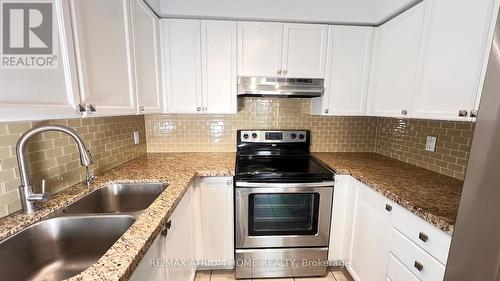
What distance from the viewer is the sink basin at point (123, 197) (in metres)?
1.25

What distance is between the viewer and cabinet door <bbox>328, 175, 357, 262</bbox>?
1.69 m

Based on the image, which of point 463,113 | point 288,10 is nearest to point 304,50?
point 288,10

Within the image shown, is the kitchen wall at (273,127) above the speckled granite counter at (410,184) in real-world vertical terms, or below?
above

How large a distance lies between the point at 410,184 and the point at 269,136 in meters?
1.23

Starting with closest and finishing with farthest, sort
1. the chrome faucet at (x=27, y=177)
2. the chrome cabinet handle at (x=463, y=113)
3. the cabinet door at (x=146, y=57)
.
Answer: the chrome faucet at (x=27, y=177)
the chrome cabinet handle at (x=463, y=113)
the cabinet door at (x=146, y=57)

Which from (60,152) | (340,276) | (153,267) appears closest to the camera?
(153,267)

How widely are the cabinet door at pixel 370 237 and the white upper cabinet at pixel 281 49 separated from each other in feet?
3.61

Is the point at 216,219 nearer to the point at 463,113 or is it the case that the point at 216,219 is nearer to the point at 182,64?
the point at 182,64

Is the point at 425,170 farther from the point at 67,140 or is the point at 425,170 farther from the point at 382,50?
the point at 67,140

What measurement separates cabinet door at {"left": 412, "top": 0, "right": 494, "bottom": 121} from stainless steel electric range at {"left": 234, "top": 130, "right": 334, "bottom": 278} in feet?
2.68

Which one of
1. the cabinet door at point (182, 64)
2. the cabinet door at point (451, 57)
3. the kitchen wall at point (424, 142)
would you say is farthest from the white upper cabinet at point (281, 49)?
the kitchen wall at point (424, 142)

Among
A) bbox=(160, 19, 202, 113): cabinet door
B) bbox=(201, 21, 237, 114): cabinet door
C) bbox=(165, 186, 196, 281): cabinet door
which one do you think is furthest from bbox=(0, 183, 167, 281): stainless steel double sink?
bbox=(201, 21, 237, 114): cabinet door

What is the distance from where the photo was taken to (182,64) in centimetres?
183

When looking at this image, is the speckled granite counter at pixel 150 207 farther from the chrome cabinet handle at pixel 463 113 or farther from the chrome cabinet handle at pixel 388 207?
the chrome cabinet handle at pixel 463 113
